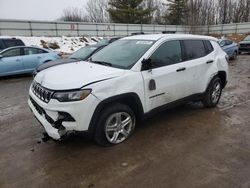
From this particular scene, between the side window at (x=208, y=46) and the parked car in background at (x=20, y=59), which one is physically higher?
the side window at (x=208, y=46)

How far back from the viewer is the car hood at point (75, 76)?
343 cm

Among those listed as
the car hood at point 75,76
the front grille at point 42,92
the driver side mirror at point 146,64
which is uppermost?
the driver side mirror at point 146,64

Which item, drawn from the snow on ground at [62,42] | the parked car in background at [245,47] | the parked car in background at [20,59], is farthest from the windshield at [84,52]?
the parked car in background at [245,47]

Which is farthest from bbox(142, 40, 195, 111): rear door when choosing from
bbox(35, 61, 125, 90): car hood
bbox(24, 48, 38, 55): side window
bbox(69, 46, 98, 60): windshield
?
bbox(24, 48, 38, 55): side window

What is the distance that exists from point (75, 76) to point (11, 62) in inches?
311

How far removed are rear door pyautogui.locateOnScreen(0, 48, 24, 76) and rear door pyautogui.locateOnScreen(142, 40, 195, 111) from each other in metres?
7.97

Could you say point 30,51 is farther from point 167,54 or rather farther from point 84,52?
point 167,54

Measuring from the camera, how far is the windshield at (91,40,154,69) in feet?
13.6

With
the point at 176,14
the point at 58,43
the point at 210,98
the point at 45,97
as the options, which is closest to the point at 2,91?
the point at 45,97

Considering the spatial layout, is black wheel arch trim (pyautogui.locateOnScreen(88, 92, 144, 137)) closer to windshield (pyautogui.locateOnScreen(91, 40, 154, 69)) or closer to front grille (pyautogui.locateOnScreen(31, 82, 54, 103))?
windshield (pyautogui.locateOnScreen(91, 40, 154, 69))

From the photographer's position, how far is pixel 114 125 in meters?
3.86

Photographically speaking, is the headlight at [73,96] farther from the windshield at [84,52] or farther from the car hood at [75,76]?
the windshield at [84,52]

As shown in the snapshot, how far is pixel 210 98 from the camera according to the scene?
18.3 ft

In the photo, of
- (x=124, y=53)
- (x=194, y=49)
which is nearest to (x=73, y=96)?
(x=124, y=53)
